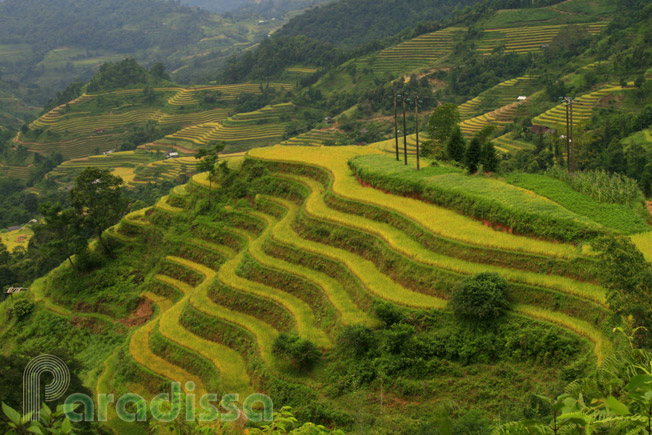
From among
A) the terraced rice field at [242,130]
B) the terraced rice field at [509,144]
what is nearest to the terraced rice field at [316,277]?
the terraced rice field at [509,144]

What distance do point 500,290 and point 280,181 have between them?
1255 centimetres

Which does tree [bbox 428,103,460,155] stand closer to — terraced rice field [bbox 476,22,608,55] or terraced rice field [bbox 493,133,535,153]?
terraced rice field [bbox 493,133,535,153]

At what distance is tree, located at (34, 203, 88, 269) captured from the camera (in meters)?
22.0

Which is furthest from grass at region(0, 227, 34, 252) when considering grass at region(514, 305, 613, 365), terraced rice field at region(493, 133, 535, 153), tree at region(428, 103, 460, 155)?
grass at region(514, 305, 613, 365)

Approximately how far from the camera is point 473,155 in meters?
17.6

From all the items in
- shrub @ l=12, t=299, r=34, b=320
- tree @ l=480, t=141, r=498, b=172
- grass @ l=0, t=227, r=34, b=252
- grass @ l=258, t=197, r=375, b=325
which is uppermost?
tree @ l=480, t=141, r=498, b=172

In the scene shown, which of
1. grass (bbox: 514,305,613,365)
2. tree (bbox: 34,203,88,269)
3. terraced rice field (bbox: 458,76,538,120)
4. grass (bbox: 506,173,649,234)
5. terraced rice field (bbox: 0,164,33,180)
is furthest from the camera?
terraced rice field (bbox: 0,164,33,180)

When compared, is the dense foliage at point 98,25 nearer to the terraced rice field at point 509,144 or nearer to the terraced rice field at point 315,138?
the terraced rice field at point 315,138

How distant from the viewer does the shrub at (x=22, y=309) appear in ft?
72.9

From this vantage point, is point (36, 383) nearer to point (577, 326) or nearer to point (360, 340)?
point (360, 340)

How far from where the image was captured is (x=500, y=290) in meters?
11.7

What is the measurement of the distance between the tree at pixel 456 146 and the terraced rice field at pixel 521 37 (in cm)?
3876

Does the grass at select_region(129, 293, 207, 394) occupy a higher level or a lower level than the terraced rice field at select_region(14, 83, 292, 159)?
lower

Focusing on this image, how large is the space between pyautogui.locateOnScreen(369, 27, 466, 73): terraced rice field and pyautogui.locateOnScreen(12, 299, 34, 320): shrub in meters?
49.4
